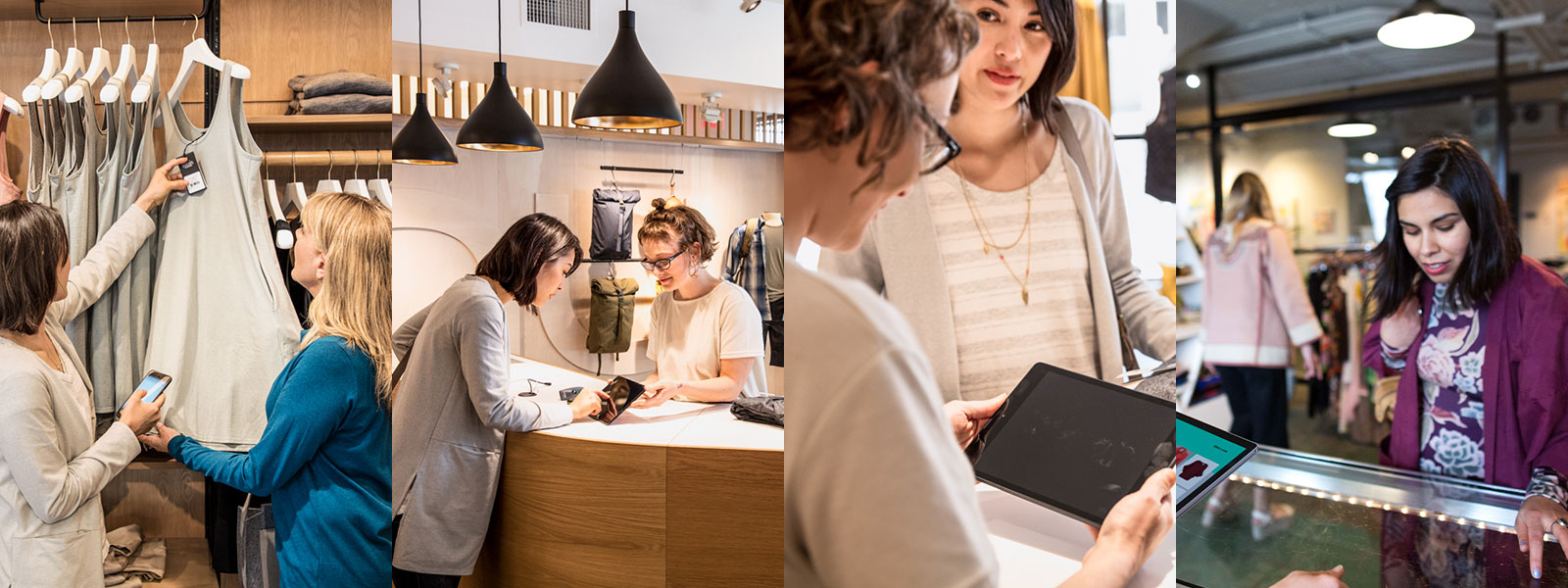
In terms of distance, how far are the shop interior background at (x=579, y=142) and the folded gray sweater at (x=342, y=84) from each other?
39 centimetres

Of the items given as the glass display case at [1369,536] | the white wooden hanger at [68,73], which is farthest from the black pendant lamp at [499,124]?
the glass display case at [1369,536]

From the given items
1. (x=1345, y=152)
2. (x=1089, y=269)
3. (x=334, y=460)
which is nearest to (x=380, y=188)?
(x=334, y=460)

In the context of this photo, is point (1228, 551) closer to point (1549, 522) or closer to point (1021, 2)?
point (1549, 522)

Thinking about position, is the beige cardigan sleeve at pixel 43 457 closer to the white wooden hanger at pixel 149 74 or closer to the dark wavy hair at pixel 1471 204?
the white wooden hanger at pixel 149 74

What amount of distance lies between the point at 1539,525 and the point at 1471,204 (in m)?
0.70

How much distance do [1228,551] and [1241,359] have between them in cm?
54

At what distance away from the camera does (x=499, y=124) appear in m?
0.90

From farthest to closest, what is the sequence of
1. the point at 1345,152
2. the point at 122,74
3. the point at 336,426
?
the point at 1345,152, the point at 122,74, the point at 336,426

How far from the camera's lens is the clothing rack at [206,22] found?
4.24ft

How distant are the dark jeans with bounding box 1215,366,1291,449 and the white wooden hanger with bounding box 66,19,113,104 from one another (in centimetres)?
237

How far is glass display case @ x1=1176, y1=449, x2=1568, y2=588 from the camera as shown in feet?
4.48

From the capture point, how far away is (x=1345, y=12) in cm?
164

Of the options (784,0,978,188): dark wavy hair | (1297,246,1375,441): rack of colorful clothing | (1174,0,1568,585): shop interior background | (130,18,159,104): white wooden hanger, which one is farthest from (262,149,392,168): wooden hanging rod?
(1297,246,1375,441): rack of colorful clothing

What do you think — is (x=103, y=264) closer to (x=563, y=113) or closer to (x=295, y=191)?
(x=295, y=191)
